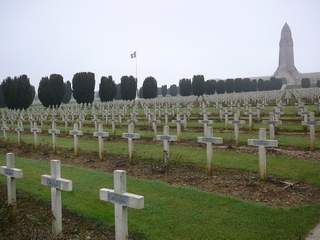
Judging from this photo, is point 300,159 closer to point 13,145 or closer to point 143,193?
point 143,193

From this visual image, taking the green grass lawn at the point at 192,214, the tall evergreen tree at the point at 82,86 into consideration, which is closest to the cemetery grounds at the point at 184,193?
the green grass lawn at the point at 192,214

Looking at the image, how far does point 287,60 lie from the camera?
107 m

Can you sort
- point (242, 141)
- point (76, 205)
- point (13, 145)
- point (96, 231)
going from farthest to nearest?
point (13, 145) → point (242, 141) → point (76, 205) → point (96, 231)

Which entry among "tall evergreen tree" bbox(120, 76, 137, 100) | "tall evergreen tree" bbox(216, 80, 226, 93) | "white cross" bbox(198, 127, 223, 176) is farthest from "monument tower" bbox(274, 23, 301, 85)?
"white cross" bbox(198, 127, 223, 176)

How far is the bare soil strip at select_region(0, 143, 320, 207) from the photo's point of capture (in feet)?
25.3

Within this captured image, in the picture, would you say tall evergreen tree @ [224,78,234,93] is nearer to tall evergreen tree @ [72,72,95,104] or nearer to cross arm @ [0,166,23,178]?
tall evergreen tree @ [72,72,95,104]

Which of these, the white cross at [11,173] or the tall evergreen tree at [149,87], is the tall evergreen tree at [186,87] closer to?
the tall evergreen tree at [149,87]

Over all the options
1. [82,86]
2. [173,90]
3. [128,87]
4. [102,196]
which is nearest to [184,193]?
[102,196]

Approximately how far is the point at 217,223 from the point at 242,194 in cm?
184

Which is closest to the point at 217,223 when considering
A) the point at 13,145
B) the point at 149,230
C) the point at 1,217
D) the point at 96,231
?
the point at 149,230

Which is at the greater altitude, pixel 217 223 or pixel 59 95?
pixel 59 95

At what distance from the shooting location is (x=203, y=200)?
24.6 ft

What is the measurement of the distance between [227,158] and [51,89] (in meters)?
30.7

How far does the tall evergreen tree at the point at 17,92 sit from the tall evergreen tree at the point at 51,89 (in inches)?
47.1
